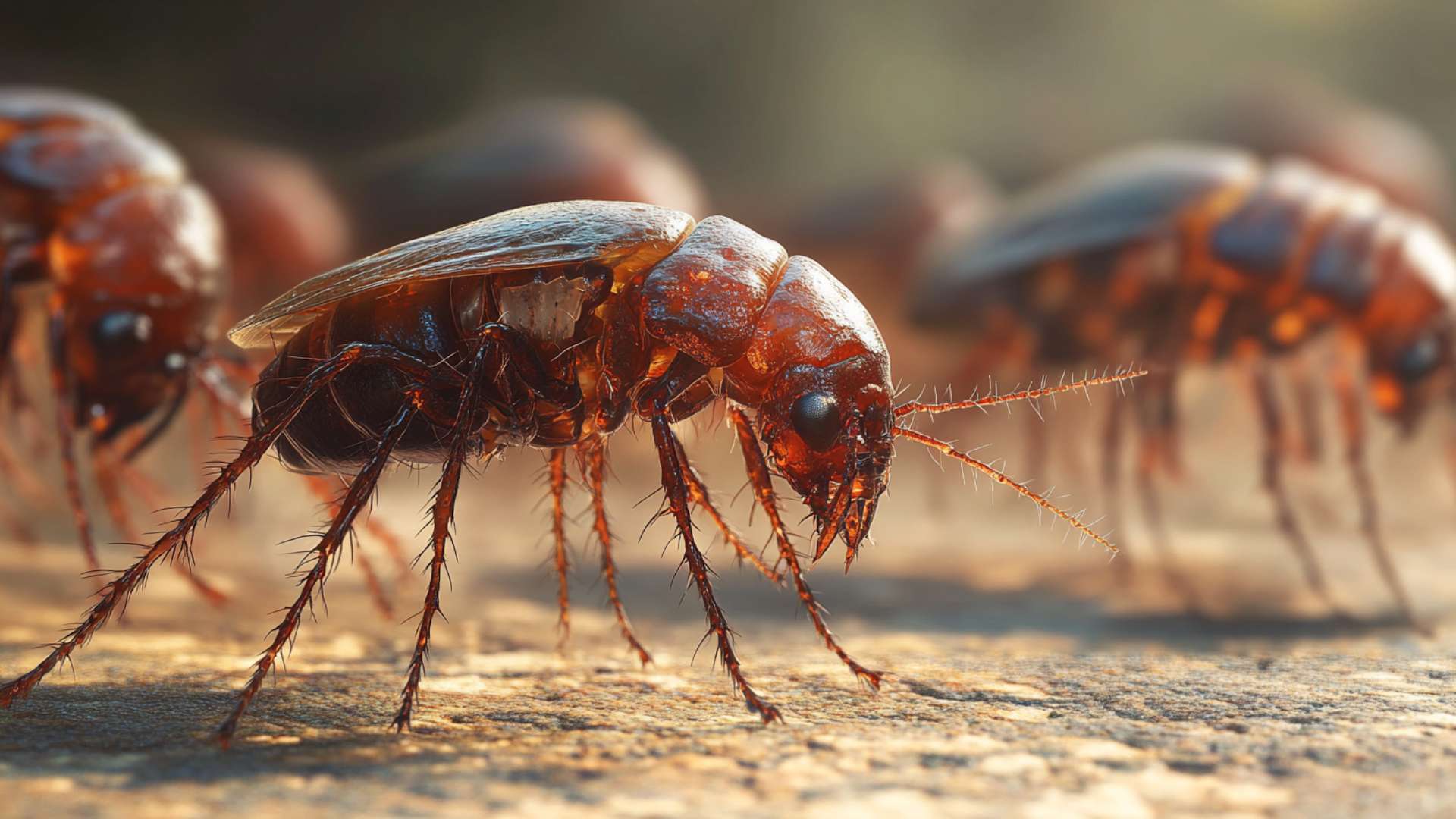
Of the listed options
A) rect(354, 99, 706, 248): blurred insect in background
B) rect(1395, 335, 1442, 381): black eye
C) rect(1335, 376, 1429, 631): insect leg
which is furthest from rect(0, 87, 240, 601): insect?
rect(1395, 335, 1442, 381): black eye

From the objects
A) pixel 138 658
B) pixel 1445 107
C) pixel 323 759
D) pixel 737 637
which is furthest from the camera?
pixel 1445 107

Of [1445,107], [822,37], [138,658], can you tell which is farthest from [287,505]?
[1445,107]

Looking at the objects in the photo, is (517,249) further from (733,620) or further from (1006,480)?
(733,620)

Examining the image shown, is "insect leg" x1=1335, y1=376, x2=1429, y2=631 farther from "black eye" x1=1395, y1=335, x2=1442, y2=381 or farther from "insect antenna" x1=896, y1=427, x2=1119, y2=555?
"insect antenna" x1=896, y1=427, x2=1119, y2=555

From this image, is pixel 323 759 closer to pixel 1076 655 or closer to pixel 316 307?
pixel 316 307

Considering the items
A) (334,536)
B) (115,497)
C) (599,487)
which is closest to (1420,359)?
(599,487)
